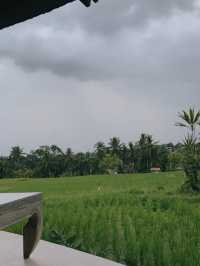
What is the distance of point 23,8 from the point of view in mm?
1247

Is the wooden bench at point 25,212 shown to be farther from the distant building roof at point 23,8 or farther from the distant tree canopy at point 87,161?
the distant tree canopy at point 87,161

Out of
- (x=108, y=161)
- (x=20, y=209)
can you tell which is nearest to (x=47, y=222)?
(x=20, y=209)

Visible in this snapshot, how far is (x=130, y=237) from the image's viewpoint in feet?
14.1

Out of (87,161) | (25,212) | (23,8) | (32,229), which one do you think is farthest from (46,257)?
Answer: (87,161)

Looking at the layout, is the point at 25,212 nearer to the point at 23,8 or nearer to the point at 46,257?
the point at 46,257

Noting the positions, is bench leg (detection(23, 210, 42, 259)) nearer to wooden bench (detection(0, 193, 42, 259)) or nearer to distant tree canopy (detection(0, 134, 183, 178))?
wooden bench (detection(0, 193, 42, 259))

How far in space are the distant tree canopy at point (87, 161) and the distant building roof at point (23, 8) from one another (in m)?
31.8

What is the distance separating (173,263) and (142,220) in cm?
224

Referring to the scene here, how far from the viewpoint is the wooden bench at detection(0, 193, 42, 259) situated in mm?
1991

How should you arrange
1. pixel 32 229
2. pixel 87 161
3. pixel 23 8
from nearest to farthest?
pixel 23 8, pixel 32 229, pixel 87 161

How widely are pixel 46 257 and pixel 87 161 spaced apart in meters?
32.1

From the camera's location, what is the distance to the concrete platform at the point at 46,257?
2.90 metres

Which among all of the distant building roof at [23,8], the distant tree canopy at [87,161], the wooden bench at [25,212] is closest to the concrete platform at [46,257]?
the wooden bench at [25,212]

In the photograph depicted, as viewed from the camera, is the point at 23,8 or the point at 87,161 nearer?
the point at 23,8
